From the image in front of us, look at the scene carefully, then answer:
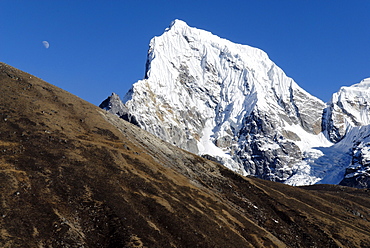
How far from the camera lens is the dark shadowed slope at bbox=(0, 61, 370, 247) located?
184ft

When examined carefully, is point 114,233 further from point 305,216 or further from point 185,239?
point 305,216

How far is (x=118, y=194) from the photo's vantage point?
67.9m

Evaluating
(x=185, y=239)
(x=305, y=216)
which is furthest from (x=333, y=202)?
(x=185, y=239)

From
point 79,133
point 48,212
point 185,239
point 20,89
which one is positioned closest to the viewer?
point 48,212

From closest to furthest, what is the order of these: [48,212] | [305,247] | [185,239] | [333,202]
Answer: [48,212] → [185,239] → [305,247] → [333,202]

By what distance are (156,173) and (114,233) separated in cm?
3123

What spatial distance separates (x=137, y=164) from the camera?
287 feet

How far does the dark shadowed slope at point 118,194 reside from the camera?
56062 mm

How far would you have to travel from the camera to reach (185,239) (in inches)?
2473

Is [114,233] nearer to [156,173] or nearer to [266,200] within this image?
[156,173]

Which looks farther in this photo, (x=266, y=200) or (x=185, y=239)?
(x=266, y=200)

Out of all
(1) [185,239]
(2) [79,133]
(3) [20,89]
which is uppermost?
(3) [20,89]

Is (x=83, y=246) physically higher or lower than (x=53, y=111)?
lower

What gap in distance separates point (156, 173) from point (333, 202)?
75425 millimetres
